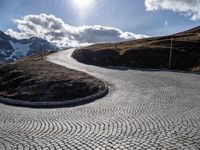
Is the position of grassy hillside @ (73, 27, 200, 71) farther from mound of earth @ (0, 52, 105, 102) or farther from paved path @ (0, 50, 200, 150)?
paved path @ (0, 50, 200, 150)

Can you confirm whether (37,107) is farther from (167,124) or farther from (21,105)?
(167,124)

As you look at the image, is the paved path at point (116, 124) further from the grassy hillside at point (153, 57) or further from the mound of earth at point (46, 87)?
the grassy hillside at point (153, 57)

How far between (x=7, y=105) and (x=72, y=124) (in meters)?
14.3

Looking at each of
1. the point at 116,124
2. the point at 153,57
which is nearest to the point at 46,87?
the point at 116,124

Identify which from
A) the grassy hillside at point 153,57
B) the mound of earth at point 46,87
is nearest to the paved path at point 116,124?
the mound of earth at point 46,87

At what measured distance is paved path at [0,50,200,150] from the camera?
47.7ft

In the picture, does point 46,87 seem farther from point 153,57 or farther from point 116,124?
point 153,57

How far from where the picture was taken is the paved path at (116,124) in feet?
47.7

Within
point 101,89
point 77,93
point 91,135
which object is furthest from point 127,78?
point 91,135

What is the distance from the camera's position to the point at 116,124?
60.6 ft

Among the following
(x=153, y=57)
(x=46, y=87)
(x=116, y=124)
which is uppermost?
(x=153, y=57)

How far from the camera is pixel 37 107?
29.4 m

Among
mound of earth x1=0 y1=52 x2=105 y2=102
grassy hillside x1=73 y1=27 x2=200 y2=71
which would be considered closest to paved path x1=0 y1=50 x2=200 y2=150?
mound of earth x1=0 y1=52 x2=105 y2=102

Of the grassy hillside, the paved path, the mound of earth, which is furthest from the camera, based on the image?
the grassy hillside
